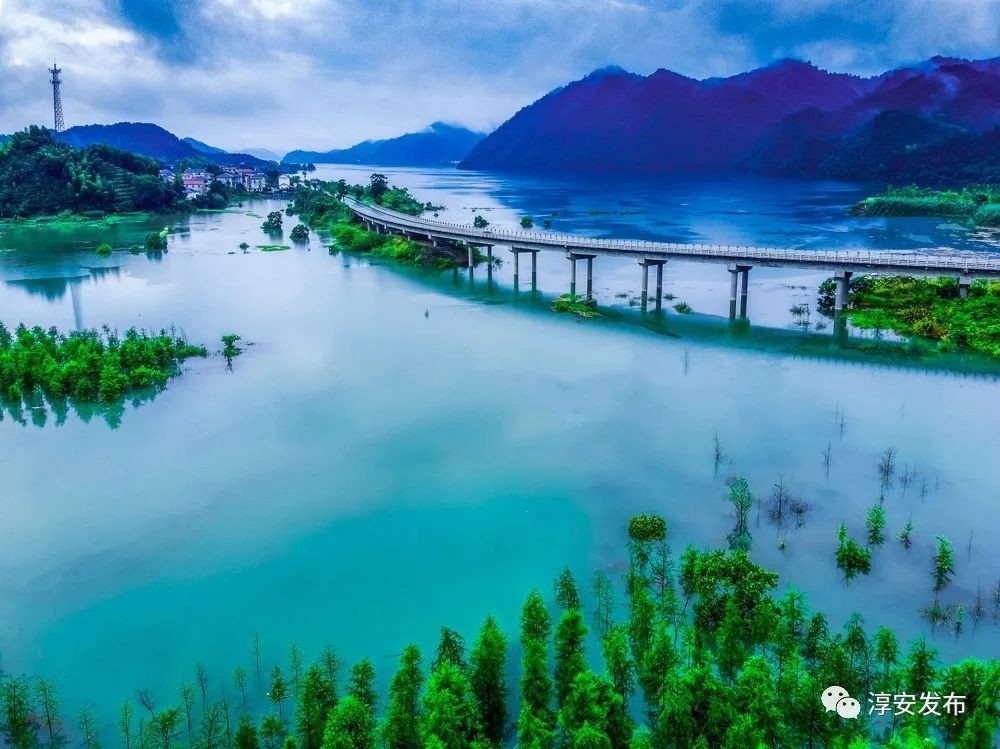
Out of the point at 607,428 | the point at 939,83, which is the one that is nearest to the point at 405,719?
the point at 607,428

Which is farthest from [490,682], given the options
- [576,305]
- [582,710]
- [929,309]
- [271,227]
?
[271,227]

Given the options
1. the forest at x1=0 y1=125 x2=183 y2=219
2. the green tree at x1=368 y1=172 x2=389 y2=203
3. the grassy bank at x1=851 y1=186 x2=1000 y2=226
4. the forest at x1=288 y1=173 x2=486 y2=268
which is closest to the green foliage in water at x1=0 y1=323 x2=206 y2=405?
the forest at x1=288 y1=173 x2=486 y2=268

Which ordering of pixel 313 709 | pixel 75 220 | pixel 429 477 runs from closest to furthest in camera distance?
Result: pixel 313 709, pixel 429 477, pixel 75 220

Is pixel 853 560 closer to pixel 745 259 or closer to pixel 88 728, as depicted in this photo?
pixel 88 728

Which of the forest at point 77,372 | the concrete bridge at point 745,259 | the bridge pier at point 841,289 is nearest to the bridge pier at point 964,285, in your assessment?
the concrete bridge at point 745,259

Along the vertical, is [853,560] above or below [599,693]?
below

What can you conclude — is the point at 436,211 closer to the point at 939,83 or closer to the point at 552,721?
the point at 552,721

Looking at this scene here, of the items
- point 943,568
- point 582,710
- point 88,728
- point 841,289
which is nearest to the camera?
point 582,710

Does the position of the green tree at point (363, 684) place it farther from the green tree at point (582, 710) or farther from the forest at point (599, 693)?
the green tree at point (582, 710)

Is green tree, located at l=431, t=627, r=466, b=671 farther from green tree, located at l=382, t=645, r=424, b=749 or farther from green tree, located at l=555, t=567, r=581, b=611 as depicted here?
green tree, located at l=555, t=567, r=581, b=611
